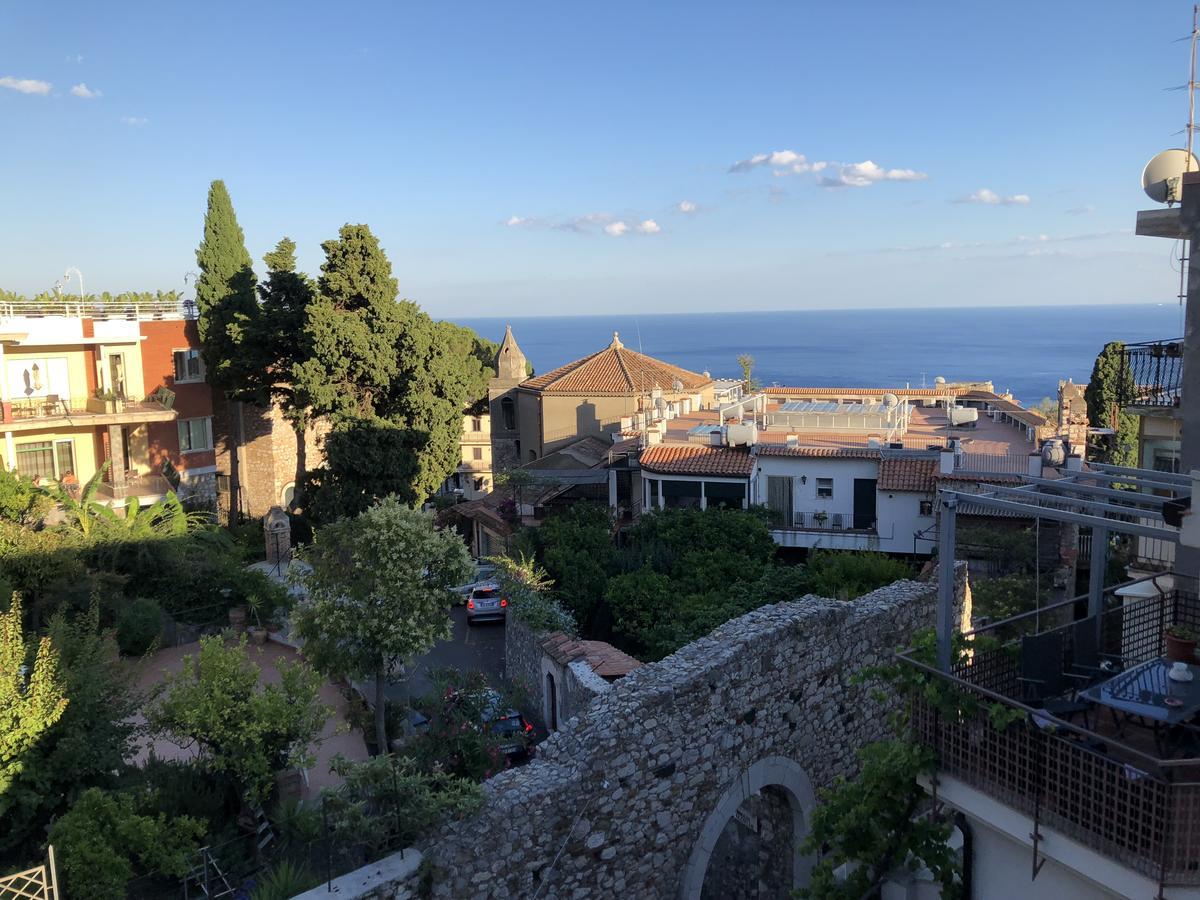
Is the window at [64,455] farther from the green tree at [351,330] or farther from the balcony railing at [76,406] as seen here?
the green tree at [351,330]

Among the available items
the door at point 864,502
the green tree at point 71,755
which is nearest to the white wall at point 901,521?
the door at point 864,502

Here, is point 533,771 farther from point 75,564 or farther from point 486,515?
point 486,515

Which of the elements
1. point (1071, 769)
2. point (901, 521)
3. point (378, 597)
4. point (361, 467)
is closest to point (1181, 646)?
point (1071, 769)

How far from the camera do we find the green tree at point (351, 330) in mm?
26719

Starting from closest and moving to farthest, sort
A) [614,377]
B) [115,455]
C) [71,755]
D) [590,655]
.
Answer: [71,755], [590,655], [115,455], [614,377]

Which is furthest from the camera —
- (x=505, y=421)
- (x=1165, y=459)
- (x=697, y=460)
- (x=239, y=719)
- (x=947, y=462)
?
(x=505, y=421)

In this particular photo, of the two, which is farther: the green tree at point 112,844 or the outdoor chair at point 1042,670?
the green tree at point 112,844

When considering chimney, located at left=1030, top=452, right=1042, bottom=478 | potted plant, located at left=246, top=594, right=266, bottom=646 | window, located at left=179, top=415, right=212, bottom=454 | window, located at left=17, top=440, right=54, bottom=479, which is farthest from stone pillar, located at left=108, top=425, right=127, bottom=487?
chimney, located at left=1030, top=452, right=1042, bottom=478

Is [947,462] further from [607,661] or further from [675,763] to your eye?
[675,763]

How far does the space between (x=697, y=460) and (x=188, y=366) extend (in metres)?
18.2

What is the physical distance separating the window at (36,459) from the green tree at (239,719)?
18825 mm

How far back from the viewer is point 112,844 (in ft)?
24.9

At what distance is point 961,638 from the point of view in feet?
20.8

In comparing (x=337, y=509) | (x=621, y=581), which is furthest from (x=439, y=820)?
(x=337, y=509)
